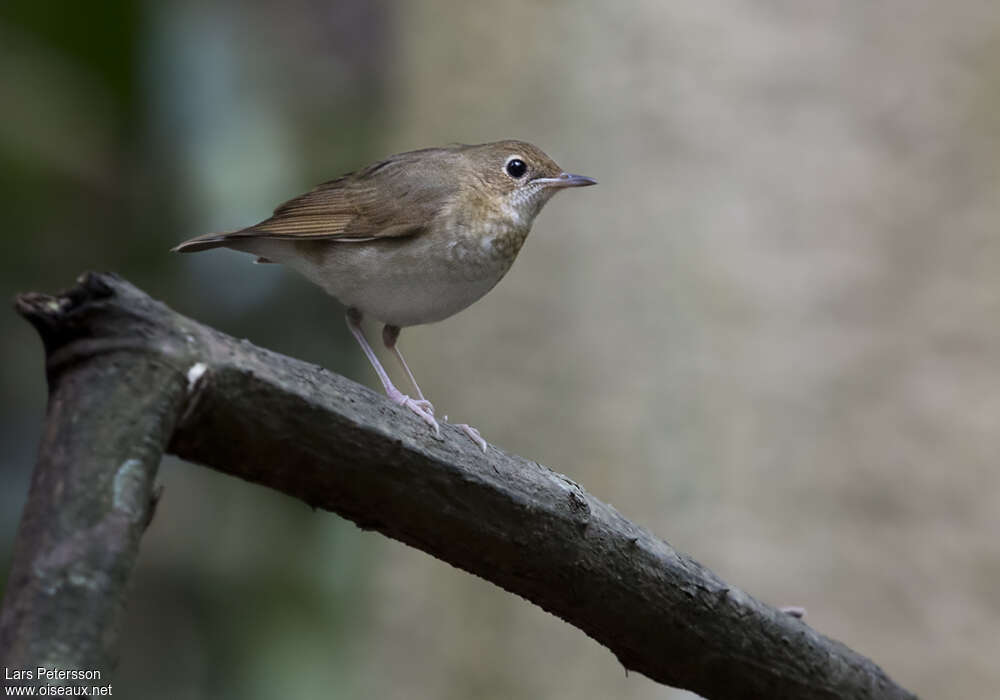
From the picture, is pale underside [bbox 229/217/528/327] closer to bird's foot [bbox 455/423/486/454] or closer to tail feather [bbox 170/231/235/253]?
tail feather [bbox 170/231/235/253]

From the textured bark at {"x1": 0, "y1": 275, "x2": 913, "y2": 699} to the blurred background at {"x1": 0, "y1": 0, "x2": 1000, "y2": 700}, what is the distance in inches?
130

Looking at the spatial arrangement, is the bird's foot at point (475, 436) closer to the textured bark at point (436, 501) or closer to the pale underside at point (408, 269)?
the textured bark at point (436, 501)

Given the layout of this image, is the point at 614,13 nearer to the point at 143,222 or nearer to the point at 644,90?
the point at 644,90

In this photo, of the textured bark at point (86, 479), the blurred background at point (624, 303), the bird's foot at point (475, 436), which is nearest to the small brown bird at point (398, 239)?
the bird's foot at point (475, 436)

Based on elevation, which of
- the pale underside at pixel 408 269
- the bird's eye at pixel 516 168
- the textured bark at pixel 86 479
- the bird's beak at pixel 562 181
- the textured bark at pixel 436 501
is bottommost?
the textured bark at pixel 86 479

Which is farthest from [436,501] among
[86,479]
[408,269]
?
[408,269]

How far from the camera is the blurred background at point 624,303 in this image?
5504mm

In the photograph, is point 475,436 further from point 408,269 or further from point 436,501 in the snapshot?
point 408,269

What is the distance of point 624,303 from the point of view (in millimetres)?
6574

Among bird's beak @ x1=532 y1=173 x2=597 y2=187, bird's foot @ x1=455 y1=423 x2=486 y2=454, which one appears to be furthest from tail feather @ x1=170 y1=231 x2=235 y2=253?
bird's beak @ x1=532 y1=173 x2=597 y2=187

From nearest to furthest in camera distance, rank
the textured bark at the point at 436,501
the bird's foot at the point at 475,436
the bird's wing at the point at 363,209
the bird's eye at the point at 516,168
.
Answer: the textured bark at the point at 436,501 → the bird's foot at the point at 475,436 → the bird's wing at the point at 363,209 → the bird's eye at the point at 516,168

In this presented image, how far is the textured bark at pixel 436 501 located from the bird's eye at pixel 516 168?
52.5 inches

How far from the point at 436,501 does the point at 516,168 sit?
174 cm

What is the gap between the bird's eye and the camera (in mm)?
3492
